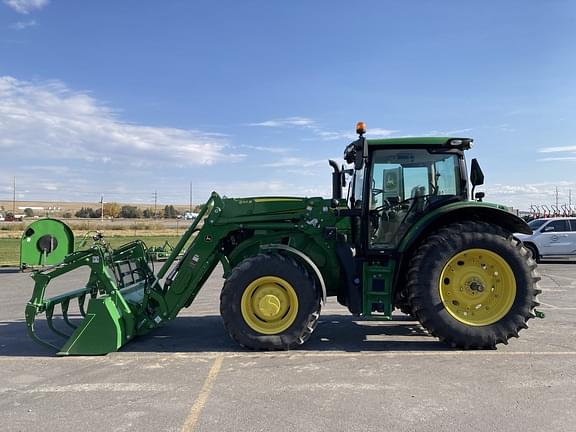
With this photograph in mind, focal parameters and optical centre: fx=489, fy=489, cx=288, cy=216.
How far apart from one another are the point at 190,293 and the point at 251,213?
1.31 metres

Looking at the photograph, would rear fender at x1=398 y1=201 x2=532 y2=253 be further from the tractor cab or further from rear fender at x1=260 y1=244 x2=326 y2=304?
rear fender at x1=260 y1=244 x2=326 y2=304

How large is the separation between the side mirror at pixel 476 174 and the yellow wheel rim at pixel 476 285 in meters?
0.89

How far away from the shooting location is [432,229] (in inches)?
245

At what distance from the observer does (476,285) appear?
605 centimetres

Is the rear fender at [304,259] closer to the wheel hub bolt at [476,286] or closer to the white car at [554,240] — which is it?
the wheel hub bolt at [476,286]

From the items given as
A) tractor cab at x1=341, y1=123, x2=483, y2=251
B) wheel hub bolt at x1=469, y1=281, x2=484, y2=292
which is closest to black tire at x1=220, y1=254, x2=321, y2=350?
tractor cab at x1=341, y1=123, x2=483, y2=251

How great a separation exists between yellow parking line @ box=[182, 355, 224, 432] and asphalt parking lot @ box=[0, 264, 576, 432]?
1 centimetres

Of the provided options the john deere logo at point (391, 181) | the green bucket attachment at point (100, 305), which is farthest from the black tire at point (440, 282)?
the green bucket attachment at point (100, 305)

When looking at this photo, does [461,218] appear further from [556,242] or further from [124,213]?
[124,213]

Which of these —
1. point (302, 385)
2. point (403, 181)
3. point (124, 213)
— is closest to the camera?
point (302, 385)

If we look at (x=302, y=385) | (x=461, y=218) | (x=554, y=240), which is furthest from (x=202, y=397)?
(x=554, y=240)

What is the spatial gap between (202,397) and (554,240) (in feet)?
52.8

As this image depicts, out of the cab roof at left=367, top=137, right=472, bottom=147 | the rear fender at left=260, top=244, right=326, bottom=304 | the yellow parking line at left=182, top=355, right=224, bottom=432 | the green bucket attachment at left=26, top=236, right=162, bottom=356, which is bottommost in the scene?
the yellow parking line at left=182, top=355, right=224, bottom=432

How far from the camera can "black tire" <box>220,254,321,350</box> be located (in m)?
5.88
